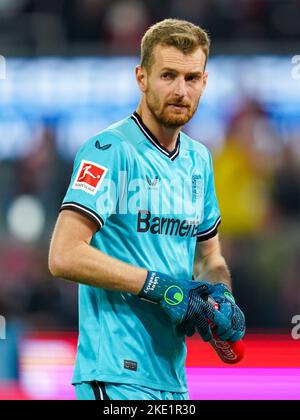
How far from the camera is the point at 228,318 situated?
5.17 m

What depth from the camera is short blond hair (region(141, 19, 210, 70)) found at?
207 inches

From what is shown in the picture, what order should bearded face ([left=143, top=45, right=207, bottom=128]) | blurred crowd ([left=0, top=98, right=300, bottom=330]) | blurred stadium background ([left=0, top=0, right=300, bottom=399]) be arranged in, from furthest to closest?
blurred stadium background ([left=0, top=0, right=300, bottom=399]) → blurred crowd ([left=0, top=98, right=300, bottom=330]) → bearded face ([left=143, top=45, right=207, bottom=128])

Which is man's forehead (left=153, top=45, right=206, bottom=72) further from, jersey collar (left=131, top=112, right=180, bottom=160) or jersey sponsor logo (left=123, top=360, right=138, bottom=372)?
jersey sponsor logo (left=123, top=360, right=138, bottom=372)

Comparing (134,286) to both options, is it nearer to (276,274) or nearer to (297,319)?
(297,319)

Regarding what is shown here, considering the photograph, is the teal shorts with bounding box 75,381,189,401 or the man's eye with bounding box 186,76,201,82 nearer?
the teal shorts with bounding box 75,381,189,401

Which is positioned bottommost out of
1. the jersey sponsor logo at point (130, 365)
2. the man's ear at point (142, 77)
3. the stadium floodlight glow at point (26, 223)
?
the stadium floodlight glow at point (26, 223)

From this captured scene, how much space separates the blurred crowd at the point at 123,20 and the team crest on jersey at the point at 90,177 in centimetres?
765

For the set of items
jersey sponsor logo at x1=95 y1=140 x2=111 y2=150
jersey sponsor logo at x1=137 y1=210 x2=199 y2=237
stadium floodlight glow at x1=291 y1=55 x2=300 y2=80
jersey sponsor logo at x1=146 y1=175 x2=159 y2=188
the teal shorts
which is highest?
jersey sponsor logo at x1=95 y1=140 x2=111 y2=150

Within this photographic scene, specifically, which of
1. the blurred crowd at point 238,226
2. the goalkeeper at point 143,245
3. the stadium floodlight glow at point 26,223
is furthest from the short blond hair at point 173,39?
the stadium floodlight glow at point 26,223

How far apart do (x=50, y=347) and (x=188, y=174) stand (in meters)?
4.43

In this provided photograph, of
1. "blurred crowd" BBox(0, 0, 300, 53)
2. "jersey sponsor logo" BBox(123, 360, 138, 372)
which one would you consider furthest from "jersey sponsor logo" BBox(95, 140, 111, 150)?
"blurred crowd" BBox(0, 0, 300, 53)

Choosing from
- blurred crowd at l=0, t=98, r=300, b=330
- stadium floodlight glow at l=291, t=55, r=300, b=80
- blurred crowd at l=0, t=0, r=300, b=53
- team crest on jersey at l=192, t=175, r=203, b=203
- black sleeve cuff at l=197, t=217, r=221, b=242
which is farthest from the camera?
blurred crowd at l=0, t=0, r=300, b=53

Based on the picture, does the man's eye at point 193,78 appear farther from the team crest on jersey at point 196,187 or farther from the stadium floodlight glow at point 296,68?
the stadium floodlight glow at point 296,68

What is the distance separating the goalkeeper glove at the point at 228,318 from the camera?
203 inches
